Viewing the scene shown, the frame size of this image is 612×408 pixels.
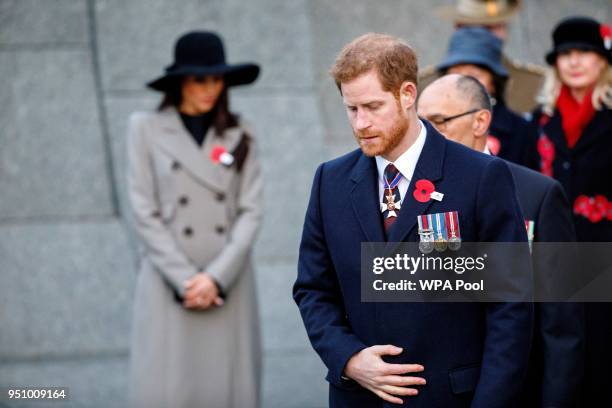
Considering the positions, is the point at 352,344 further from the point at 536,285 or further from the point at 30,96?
the point at 30,96

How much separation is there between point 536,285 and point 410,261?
0.77 meters

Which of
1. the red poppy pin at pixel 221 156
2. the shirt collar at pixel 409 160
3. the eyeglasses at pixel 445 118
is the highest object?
the eyeglasses at pixel 445 118

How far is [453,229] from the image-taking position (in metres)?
3.29

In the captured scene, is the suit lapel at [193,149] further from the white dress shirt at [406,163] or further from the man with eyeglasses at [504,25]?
the white dress shirt at [406,163]

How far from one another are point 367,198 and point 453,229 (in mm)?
311

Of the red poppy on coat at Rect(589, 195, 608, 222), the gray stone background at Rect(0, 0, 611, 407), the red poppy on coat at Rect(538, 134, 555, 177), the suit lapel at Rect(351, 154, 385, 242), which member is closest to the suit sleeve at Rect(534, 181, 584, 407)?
the suit lapel at Rect(351, 154, 385, 242)

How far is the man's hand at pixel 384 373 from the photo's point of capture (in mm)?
3279

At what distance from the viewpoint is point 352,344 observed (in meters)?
3.36

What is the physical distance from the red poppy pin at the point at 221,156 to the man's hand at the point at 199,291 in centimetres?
63

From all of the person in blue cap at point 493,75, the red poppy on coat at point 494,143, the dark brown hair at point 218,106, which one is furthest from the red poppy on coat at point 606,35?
the dark brown hair at point 218,106

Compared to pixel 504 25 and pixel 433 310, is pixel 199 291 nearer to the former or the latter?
pixel 433 310

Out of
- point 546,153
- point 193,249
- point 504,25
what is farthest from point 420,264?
point 504,25

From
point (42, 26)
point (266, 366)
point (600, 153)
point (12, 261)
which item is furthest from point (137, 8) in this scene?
point (600, 153)

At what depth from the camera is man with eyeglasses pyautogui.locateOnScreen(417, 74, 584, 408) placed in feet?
12.6
